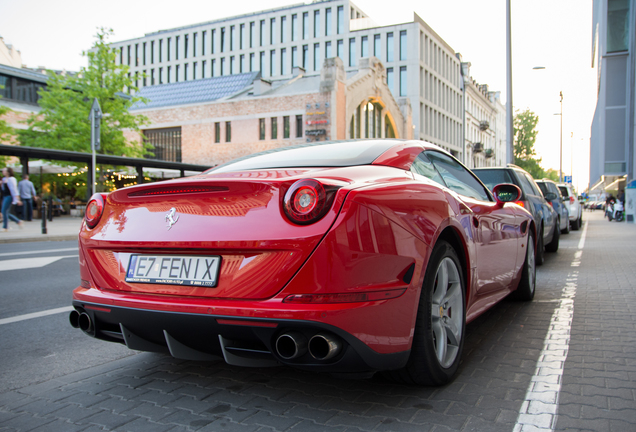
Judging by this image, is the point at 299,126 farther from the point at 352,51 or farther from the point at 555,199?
the point at 555,199

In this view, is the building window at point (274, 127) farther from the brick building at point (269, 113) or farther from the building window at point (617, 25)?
the building window at point (617, 25)

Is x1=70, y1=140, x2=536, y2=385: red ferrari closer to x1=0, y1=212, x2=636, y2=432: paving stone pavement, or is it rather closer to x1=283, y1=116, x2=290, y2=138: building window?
x1=0, y1=212, x2=636, y2=432: paving stone pavement

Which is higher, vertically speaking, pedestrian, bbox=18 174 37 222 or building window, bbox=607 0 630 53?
building window, bbox=607 0 630 53

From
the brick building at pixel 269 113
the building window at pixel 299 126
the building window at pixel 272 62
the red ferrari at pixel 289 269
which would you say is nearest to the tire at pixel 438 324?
the red ferrari at pixel 289 269

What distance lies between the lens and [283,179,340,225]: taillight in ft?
7.50

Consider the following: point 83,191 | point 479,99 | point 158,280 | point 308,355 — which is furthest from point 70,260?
point 479,99

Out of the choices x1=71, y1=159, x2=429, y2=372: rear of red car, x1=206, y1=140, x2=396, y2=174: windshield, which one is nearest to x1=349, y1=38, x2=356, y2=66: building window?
x1=206, y1=140, x2=396, y2=174: windshield

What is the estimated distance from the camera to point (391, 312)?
2.40m

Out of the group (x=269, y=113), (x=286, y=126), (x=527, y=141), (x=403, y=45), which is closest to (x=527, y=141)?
(x=527, y=141)

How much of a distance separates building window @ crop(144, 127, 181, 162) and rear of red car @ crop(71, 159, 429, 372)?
5041 cm

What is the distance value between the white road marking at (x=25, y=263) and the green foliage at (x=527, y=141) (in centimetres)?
6410

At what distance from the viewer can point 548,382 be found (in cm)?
295

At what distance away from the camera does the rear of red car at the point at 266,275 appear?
2.24 m

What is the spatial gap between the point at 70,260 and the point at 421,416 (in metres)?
8.00
